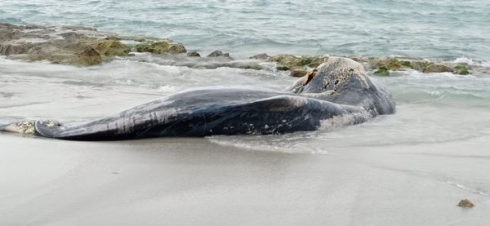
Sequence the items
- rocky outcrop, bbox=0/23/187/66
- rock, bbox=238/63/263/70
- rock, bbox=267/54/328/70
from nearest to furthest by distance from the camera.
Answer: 1. rocky outcrop, bbox=0/23/187/66
2. rock, bbox=238/63/263/70
3. rock, bbox=267/54/328/70

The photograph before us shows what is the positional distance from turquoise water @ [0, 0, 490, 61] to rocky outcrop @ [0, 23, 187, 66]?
2443 mm

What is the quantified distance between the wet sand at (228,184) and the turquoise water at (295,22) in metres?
11.0

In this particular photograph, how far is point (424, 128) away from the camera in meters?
6.74

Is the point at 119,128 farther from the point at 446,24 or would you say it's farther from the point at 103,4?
the point at 103,4

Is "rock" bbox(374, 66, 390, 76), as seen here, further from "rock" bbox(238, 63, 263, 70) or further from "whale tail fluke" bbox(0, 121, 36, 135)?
"whale tail fluke" bbox(0, 121, 36, 135)

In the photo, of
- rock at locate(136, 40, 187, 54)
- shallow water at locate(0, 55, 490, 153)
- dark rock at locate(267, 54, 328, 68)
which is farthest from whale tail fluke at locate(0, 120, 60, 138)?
rock at locate(136, 40, 187, 54)

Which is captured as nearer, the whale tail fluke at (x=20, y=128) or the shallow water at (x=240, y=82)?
the whale tail fluke at (x=20, y=128)

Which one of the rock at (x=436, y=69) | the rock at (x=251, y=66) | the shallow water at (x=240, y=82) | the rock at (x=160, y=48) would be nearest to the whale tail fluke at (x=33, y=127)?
the shallow water at (x=240, y=82)

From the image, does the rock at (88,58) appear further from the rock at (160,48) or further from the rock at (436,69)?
the rock at (436,69)

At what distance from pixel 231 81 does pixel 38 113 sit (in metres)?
4.39

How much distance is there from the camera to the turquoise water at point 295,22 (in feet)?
57.2

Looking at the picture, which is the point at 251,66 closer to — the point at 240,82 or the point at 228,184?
the point at 240,82

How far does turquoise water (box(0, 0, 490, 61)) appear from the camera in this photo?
17438mm

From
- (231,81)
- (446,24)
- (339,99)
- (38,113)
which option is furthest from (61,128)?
(446,24)
